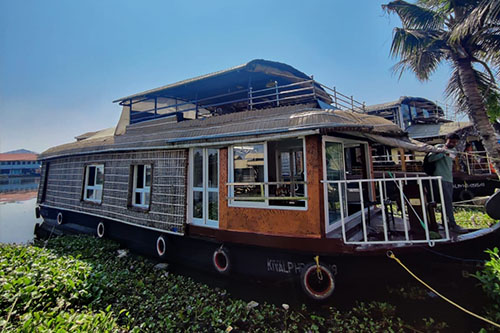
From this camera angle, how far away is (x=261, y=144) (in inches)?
182

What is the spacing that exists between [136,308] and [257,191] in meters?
2.95

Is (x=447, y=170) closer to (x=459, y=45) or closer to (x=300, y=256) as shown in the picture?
(x=300, y=256)

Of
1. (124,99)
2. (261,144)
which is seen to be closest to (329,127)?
(261,144)

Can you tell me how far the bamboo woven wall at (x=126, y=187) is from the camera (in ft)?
18.2

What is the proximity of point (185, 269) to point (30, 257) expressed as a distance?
2.96 meters

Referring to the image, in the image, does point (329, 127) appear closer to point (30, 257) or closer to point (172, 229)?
point (172, 229)

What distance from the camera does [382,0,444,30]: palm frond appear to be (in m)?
7.50

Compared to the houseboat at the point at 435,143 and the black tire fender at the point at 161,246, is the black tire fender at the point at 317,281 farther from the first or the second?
the houseboat at the point at 435,143

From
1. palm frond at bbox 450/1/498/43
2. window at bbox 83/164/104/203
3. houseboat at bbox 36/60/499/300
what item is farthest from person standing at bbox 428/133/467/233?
window at bbox 83/164/104/203

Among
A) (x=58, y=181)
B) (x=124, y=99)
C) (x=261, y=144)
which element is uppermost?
(x=124, y=99)

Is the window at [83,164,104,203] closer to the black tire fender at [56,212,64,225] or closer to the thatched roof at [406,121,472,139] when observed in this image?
the black tire fender at [56,212,64,225]

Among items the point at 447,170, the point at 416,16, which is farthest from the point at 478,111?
the point at 447,170

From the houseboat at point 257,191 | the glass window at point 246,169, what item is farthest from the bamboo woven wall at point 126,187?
the glass window at point 246,169

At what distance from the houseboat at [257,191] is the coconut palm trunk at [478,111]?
107 inches
